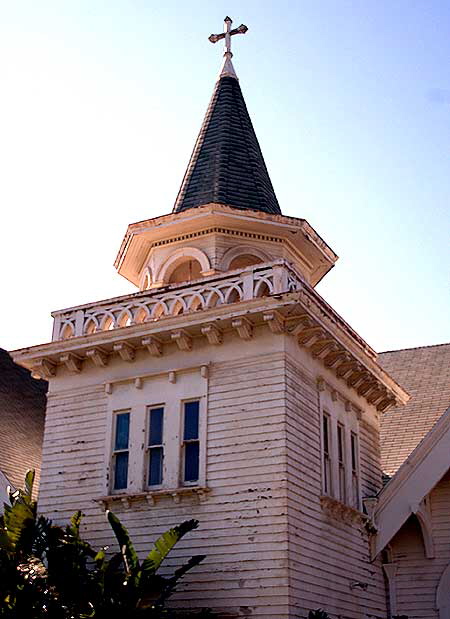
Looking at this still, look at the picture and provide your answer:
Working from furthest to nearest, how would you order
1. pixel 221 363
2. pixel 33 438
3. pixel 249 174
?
pixel 33 438 < pixel 249 174 < pixel 221 363

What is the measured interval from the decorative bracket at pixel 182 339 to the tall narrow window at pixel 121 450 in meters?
1.82

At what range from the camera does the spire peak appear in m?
24.7

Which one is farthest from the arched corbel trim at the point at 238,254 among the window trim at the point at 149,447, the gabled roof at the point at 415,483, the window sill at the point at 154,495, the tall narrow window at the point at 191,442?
the window sill at the point at 154,495

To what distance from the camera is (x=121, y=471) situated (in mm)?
17016

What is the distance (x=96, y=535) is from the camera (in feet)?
54.6

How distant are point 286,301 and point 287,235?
520cm

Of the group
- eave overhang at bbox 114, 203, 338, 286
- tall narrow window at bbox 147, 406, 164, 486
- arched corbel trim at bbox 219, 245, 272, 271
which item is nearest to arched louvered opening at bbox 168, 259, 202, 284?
eave overhang at bbox 114, 203, 338, 286

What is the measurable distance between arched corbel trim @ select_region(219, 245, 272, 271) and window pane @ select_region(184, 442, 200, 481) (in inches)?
188

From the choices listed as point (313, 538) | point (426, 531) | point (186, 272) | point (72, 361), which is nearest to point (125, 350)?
point (72, 361)

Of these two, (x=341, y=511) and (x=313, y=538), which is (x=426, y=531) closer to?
(x=341, y=511)

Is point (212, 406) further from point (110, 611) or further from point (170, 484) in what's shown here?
point (110, 611)

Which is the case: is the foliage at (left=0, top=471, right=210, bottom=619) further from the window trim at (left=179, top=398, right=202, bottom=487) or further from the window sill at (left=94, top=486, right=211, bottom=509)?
the window trim at (left=179, top=398, right=202, bottom=487)

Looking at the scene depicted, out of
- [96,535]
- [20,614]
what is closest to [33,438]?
[96,535]

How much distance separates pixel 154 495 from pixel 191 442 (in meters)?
1.18
